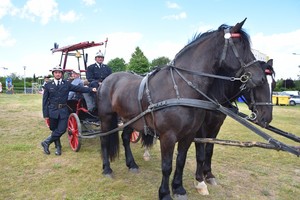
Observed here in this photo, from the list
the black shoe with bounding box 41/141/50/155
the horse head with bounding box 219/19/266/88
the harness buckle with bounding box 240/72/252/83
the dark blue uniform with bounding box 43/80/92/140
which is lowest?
the black shoe with bounding box 41/141/50/155

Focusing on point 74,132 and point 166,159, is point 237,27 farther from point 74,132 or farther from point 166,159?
point 74,132

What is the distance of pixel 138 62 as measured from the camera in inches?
1922

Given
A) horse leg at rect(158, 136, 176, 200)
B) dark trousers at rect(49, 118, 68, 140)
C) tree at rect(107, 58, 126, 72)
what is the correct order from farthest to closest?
tree at rect(107, 58, 126, 72) < dark trousers at rect(49, 118, 68, 140) < horse leg at rect(158, 136, 176, 200)

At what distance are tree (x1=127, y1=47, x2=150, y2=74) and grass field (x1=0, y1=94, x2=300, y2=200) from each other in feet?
137

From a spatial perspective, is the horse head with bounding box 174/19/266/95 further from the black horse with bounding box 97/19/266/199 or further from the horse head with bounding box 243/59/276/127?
the horse head with bounding box 243/59/276/127

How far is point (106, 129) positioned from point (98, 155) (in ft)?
4.07

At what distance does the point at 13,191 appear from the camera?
156 inches

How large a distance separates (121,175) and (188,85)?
2358mm

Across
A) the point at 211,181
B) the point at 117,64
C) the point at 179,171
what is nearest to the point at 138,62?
the point at 117,64

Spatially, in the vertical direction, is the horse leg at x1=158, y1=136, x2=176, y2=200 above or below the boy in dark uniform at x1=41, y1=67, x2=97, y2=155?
below

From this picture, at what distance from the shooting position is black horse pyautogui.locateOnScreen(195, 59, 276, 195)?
3076 millimetres

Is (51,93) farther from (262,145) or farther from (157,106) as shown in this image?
(262,145)

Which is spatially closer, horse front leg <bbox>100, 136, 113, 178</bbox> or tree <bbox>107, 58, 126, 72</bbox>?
horse front leg <bbox>100, 136, 113, 178</bbox>

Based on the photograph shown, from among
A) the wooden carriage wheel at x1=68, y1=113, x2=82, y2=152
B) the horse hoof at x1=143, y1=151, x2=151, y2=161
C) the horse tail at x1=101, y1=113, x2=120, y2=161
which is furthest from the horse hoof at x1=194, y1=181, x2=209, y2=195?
the wooden carriage wheel at x1=68, y1=113, x2=82, y2=152
